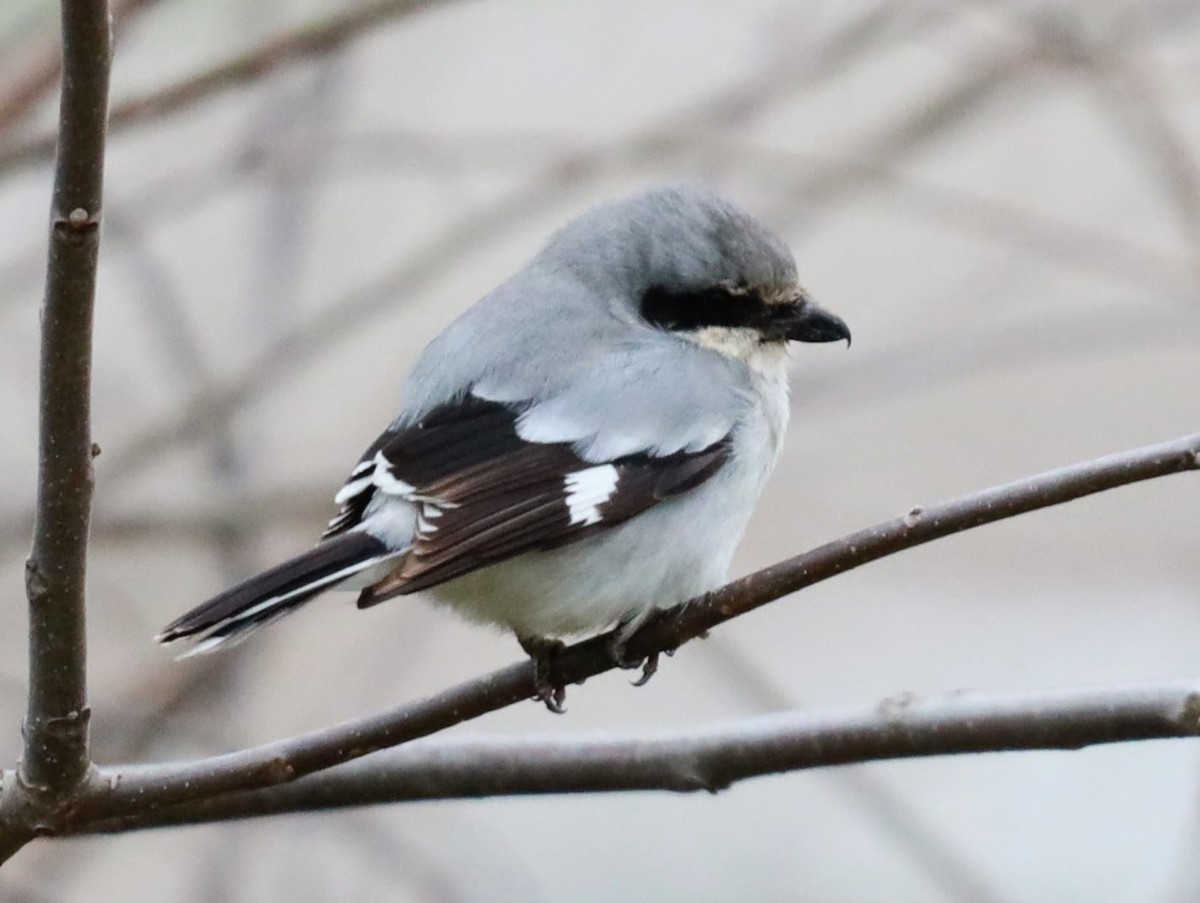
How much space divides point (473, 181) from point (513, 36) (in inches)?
25.8

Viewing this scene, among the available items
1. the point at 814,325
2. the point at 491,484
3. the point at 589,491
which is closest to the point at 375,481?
the point at 491,484

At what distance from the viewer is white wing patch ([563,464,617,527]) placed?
188 cm

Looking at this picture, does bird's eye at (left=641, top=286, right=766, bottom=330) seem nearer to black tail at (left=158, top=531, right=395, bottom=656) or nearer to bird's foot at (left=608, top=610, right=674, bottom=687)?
bird's foot at (left=608, top=610, right=674, bottom=687)

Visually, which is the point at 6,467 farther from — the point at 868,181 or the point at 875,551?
the point at 875,551

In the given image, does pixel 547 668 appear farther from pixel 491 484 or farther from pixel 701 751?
pixel 701 751

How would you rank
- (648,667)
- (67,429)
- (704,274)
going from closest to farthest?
1. (67,429)
2. (648,667)
3. (704,274)

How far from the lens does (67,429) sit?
47.5 inches

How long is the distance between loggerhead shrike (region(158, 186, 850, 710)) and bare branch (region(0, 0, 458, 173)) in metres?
0.42

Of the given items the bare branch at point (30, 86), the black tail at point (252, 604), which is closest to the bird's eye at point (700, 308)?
the black tail at point (252, 604)

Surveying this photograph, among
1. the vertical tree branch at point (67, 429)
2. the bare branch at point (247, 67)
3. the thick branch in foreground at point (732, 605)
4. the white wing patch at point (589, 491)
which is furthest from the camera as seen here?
the bare branch at point (247, 67)

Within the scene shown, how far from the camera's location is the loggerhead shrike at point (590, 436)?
5.96 feet

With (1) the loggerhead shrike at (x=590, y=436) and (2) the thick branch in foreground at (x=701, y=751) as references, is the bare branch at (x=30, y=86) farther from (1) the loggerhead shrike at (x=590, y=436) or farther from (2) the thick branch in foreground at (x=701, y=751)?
(2) the thick branch in foreground at (x=701, y=751)

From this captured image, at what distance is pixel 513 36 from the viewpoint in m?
4.05

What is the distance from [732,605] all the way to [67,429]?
0.64m
